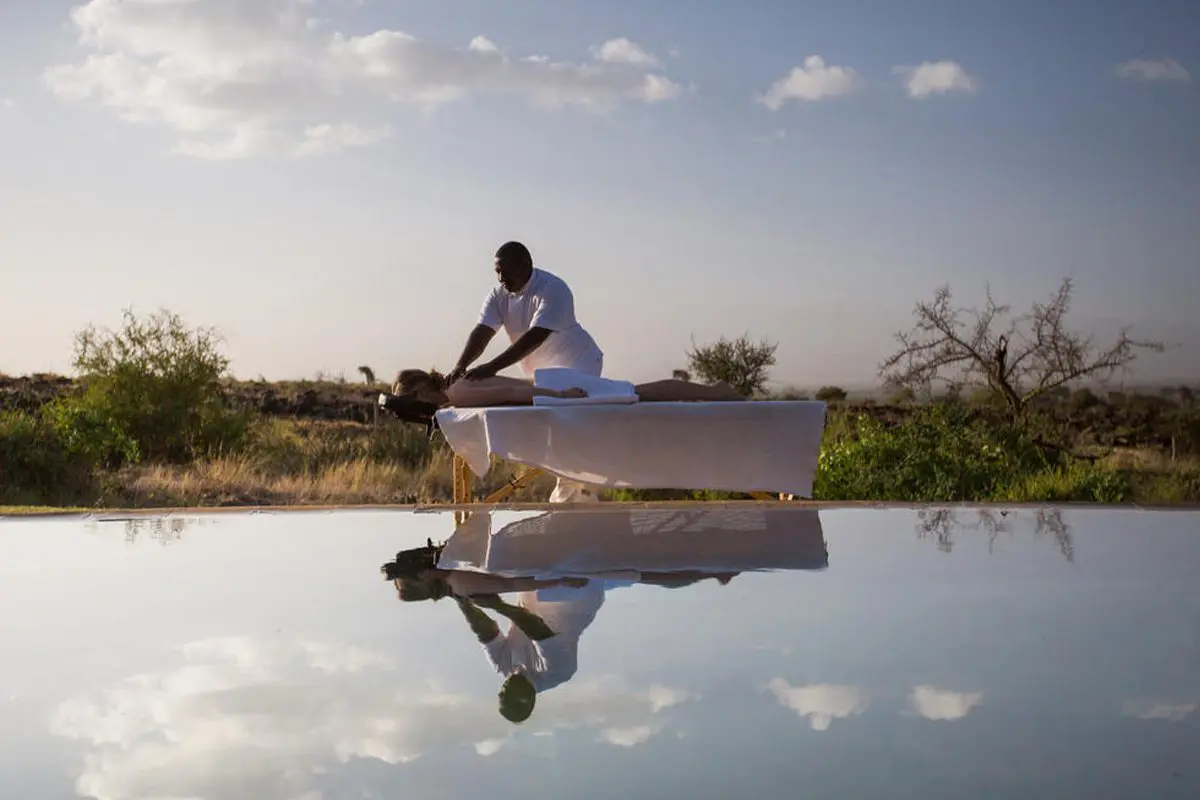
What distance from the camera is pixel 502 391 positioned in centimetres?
438

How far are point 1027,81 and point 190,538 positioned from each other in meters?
8.15

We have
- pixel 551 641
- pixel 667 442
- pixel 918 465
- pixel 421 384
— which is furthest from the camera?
pixel 918 465

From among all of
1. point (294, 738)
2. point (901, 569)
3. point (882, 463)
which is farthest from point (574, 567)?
point (882, 463)

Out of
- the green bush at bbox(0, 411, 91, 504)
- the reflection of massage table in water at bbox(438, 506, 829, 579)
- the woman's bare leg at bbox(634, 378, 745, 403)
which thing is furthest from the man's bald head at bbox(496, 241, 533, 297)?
the green bush at bbox(0, 411, 91, 504)

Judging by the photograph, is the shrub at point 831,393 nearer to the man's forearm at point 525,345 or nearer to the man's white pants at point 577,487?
the man's white pants at point 577,487

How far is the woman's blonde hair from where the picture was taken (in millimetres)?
4605

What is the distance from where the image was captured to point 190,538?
143 inches

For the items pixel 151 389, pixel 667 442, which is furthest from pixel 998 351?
pixel 151 389

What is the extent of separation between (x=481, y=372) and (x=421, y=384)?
26 centimetres

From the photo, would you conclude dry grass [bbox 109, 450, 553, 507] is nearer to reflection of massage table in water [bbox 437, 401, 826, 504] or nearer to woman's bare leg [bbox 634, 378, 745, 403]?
woman's bare leg [bbox 634, 378, 745, 403]

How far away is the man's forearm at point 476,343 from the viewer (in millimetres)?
4907

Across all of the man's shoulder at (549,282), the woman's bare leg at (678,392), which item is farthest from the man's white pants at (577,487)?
the woman's bare leg at (678,392)

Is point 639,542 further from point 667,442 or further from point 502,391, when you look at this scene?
point 502,391

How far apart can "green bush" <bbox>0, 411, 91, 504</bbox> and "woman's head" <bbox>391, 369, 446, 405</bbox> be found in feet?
11.1
